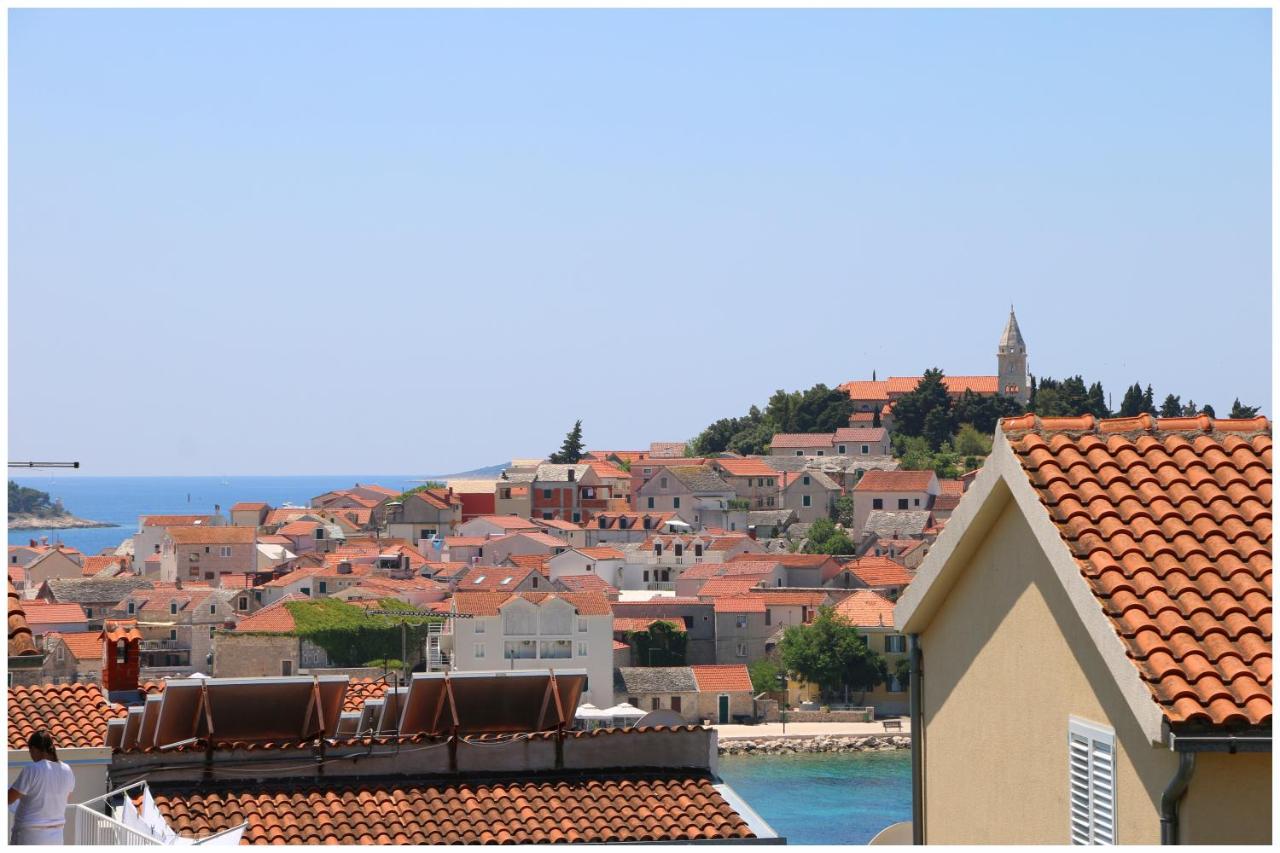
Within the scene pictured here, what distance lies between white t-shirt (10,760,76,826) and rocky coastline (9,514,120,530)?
188 meters

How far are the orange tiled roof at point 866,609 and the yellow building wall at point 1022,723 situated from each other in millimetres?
50401

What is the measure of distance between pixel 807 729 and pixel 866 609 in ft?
16.4

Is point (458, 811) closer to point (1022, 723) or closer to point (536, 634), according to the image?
point (1022, 723)

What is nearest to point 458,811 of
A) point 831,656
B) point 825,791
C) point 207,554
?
point 825,791

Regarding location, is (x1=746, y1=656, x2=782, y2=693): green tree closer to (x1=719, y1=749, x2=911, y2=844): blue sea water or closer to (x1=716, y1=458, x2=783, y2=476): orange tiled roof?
(x1=719, y1=749, x2=911, y2=844): blue sea water

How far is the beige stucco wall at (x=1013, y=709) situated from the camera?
3699 millimetres

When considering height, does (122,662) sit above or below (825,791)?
above

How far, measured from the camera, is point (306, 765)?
27.2 ft

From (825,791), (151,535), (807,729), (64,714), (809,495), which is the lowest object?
(825,791)

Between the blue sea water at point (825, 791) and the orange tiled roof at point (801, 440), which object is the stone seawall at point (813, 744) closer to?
the blue sea water at point (825, 791)

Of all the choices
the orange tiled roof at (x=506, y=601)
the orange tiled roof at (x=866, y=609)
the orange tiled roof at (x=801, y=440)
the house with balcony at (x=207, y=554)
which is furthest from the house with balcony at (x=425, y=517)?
the orange tiled roof at (x=506, y=601)

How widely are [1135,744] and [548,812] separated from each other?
4.73 m

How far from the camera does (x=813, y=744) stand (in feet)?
171

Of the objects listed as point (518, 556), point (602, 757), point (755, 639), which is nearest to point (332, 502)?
point (518, 556)
